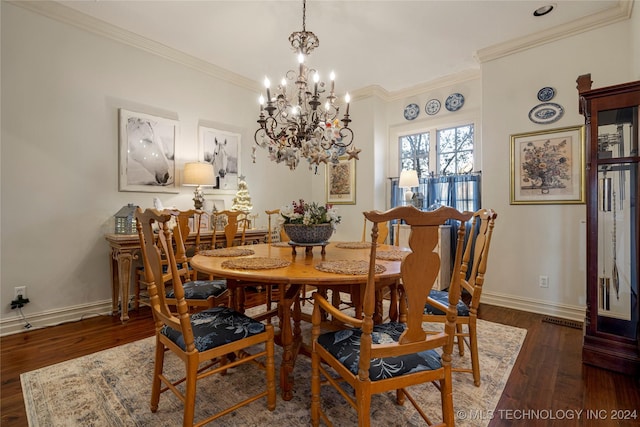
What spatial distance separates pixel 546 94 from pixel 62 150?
4.74 metres

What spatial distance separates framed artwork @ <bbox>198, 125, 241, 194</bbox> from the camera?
3754 mm

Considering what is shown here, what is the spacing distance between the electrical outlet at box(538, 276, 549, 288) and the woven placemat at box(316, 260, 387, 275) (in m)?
2.44

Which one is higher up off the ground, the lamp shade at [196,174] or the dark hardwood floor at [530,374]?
the lamp shade at [196,174]

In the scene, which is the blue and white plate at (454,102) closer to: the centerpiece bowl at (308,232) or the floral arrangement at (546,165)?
the floral arrangement at (546,165)

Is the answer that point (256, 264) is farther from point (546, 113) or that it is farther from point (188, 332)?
point (546, 113)

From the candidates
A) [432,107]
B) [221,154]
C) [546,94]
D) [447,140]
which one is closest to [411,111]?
[432,107]

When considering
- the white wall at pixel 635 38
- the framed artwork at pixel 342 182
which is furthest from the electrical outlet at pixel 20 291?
the white wall at pixel 635 38

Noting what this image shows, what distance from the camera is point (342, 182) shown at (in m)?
4.91

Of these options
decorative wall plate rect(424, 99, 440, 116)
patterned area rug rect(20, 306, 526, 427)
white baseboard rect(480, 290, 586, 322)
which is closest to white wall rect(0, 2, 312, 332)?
patterned area rug rect(20, 306, 526, 427)

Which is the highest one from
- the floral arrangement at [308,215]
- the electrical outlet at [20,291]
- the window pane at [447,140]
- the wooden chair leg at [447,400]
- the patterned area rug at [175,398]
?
the window pane at [447,140]

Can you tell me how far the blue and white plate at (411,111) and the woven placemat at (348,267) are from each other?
348cm

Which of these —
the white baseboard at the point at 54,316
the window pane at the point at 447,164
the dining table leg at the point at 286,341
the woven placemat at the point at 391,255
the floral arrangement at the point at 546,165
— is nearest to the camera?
the dining table leg at the point at 286,341

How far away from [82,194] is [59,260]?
64cm

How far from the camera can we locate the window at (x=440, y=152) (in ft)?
13.1
